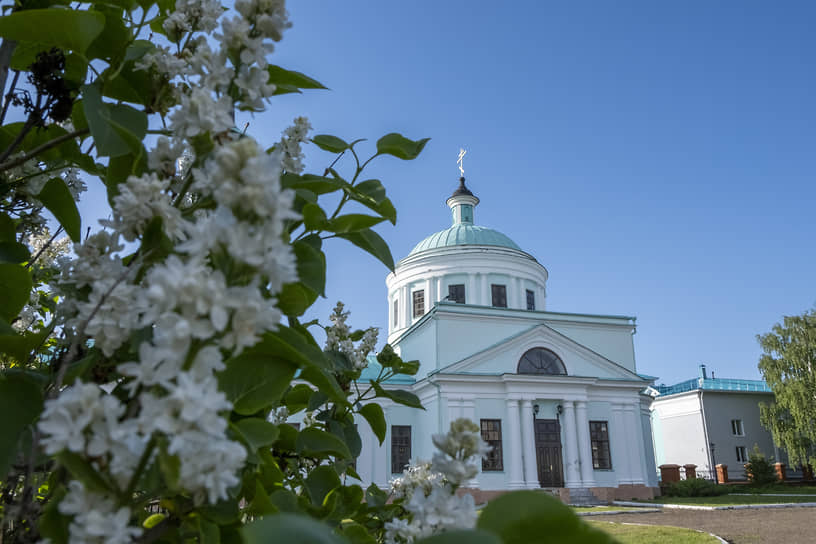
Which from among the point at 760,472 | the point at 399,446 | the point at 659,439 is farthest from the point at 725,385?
the point at 399,446

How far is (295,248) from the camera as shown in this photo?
964mm

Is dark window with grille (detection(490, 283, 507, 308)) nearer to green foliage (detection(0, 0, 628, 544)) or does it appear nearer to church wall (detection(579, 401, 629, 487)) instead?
church wall (detection(579, 401, 629, 487))

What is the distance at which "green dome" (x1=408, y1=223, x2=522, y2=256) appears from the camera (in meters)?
30.0

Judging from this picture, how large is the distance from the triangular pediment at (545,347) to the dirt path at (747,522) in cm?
711

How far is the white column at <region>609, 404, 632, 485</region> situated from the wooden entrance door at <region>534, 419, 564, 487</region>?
2.67 m

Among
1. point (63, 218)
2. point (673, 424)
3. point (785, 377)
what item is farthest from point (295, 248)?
point (673, 424)

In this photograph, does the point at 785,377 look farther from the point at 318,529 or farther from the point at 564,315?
the point at 318,529

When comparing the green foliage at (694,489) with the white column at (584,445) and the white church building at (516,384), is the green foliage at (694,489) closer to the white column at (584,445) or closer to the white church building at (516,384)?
the white church building at (516,384)

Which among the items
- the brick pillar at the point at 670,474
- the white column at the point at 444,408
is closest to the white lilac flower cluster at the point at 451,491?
the white column at the point at 444,408

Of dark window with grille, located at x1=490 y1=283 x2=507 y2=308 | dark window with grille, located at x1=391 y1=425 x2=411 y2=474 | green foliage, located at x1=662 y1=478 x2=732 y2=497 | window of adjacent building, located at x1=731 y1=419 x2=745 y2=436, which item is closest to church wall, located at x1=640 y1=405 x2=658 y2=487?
green foliage, located at x1=662 y1=478 x2=732 y2=497

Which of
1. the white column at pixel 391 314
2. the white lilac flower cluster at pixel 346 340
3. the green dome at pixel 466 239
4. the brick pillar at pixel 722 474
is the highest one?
the green dome at pixel 466 239

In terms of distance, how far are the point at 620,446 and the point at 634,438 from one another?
2.48 ft

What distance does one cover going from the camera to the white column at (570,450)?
2336 centimetres

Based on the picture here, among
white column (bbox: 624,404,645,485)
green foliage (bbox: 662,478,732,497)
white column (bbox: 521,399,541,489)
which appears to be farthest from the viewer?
green foliage (bbox: 662,478,732,497)
